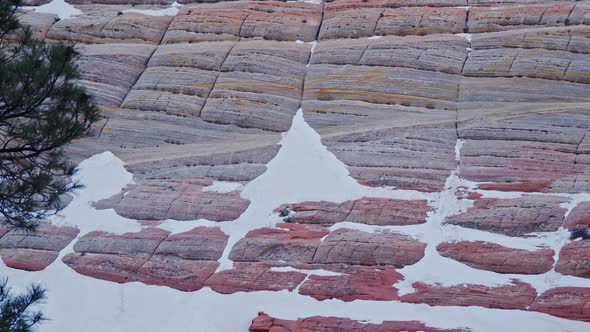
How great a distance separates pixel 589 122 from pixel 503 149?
246cm

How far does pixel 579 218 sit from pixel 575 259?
58.5 inches

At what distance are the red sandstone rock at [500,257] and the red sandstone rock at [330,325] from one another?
7.49 feet

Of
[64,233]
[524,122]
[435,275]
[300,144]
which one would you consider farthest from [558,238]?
[64,233]

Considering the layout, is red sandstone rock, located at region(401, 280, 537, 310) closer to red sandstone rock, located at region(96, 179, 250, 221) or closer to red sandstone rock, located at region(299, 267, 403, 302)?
red sandstone rock, located at region(299, 267, 403, 302)

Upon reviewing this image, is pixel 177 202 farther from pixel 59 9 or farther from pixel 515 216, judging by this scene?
Result: pixel 59 9

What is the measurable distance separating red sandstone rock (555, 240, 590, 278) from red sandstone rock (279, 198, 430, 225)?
3.17 m

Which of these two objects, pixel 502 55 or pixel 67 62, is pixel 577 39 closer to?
pixel 502 55

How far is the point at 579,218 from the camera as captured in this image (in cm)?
2036

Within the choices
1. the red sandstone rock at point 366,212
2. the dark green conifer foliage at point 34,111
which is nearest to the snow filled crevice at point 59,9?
the red sandstone rock at point 366,212

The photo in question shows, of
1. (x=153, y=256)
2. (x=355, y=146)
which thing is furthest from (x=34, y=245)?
(x=355, y=146)

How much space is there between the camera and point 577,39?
27.0 meters

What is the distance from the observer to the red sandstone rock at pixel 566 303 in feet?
58.2

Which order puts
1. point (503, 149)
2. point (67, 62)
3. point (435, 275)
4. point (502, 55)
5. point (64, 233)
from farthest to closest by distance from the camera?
point (502, 55)
point (503, 149)
point (64, 233)
point (435, 275)
point (67, 62)

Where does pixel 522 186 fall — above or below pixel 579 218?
above
